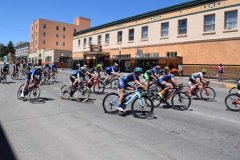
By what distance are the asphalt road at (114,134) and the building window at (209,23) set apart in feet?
73.8

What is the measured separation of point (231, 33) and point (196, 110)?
21.0m

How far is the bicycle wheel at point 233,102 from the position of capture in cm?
1209

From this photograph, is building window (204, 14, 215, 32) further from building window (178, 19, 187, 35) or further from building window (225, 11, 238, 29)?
building window (178, 19, 187, 35)

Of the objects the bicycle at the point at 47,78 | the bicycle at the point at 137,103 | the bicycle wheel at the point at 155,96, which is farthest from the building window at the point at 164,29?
the bicycle at the point at 137,103

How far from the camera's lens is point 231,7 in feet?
Answer: 98.4

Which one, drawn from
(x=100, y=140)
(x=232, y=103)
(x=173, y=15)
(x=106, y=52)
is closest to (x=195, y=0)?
(x=173, y=15)

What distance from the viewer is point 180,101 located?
1234 centimetres

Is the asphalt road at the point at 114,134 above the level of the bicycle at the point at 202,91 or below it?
below

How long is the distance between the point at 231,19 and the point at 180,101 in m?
21.4

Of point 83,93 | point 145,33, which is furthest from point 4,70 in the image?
point 145,33

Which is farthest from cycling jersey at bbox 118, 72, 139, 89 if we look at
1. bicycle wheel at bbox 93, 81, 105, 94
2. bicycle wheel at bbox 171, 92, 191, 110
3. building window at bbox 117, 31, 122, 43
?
building window at bbox 117, 31, 122, 43

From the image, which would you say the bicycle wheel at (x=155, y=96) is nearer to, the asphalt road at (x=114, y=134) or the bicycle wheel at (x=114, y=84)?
the asphalt road at (x=114, y=134)

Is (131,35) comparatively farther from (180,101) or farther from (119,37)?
(180,101)

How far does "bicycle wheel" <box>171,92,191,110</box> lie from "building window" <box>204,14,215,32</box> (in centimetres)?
2204
